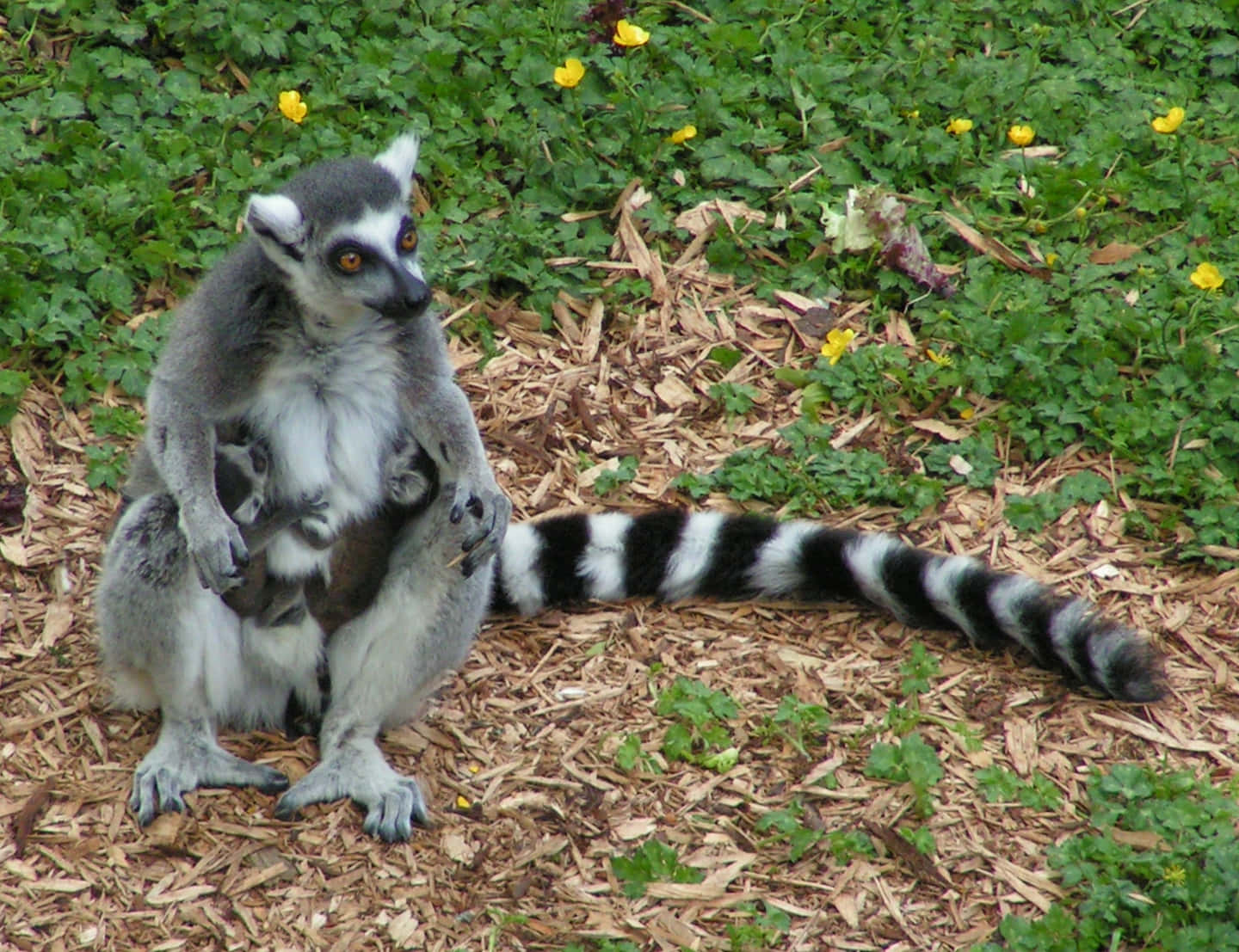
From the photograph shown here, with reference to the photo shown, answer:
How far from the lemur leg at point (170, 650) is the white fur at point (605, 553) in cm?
103

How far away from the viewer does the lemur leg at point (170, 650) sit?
3.98m

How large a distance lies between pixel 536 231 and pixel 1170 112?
→ 242 centimetres

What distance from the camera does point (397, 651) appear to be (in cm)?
419

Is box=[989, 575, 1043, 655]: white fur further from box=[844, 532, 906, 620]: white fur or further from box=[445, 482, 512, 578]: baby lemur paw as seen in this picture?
box=[445, 482, 512, 578]: baby lemur paw

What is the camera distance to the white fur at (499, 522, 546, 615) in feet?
15.0

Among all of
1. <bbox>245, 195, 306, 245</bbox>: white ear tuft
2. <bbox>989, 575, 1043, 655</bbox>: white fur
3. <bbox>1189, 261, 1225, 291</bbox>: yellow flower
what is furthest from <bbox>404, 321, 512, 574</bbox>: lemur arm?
<bbox>1189, 261, 1225, 291</bbox>: yellow flower

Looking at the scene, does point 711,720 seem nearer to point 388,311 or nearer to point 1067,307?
point 388,311

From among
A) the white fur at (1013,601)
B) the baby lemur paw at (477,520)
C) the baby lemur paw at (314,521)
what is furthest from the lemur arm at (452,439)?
the white fur at (1013,601)

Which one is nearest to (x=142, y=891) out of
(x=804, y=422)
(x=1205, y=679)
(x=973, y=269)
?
(x=804, y=422)

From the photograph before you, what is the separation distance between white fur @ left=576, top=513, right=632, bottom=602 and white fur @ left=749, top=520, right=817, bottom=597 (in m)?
0.39

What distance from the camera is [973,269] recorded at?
18.4ft

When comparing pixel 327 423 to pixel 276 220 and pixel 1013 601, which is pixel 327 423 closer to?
pixel 276 220

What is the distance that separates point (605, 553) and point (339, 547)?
82cm

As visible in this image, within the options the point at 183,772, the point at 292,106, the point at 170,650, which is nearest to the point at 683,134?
the point at 292,106
